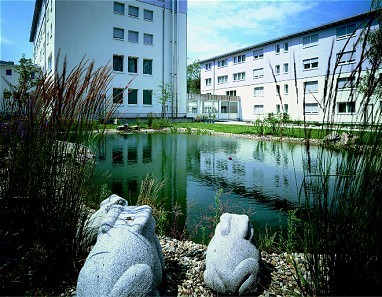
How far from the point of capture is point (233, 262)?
7.10 feet

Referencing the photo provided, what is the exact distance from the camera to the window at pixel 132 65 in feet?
86.8

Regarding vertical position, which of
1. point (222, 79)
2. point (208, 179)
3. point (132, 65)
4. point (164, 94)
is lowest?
point (208, 179)

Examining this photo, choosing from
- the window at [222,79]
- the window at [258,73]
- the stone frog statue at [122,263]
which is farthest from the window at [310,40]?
the stone frog statue at [122,263]

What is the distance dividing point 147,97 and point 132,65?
3.16 metres

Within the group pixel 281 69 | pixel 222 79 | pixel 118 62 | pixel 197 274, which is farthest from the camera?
pixel 222 79

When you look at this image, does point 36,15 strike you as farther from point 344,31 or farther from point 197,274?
point 197,274

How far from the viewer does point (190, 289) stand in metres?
2.25

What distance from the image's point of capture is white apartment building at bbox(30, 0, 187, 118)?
22984 millimetres

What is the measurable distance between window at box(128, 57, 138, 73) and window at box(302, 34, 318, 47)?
627 inches

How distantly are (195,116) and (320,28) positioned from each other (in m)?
14.2

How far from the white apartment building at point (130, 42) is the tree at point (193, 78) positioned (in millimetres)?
25419

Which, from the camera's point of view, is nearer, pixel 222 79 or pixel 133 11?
pixel 133 11

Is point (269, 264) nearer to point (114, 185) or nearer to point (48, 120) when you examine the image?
point (48, 120)

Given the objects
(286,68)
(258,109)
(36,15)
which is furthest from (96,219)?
(36,15)
